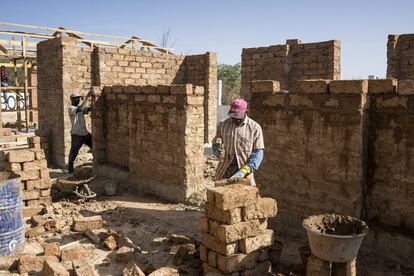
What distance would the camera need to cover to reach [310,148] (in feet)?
19.6

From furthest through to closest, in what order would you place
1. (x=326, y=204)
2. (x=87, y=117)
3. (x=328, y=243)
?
(x=87, y=117) < (x=326, y=204) < (x=328, y=243)

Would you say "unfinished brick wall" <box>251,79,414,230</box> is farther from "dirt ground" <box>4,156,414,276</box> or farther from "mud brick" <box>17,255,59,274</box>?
"mud brick" <box>17,255,59,274</box>

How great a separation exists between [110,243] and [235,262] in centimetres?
205

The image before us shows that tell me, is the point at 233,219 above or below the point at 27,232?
above

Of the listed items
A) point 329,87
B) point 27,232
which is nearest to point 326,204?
point 329,87

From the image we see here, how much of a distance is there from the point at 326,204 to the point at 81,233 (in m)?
3.71

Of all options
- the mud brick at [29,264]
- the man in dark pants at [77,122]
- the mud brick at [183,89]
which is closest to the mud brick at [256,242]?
the mud brick at [29,264]

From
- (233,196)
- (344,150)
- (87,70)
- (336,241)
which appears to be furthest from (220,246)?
(87,70)

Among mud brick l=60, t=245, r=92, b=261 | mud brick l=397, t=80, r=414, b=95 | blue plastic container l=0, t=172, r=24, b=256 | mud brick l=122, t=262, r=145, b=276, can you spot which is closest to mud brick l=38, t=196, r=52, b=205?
blue plastic container l=0, t=172, r=24, b=256

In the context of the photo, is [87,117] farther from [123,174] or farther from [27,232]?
[27,232]

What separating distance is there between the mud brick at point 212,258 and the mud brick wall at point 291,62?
7131 millimetres

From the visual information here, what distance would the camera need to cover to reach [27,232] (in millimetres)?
6234

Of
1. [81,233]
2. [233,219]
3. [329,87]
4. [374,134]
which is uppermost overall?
[329,87]

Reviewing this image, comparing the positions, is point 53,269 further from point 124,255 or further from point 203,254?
point 203,254
